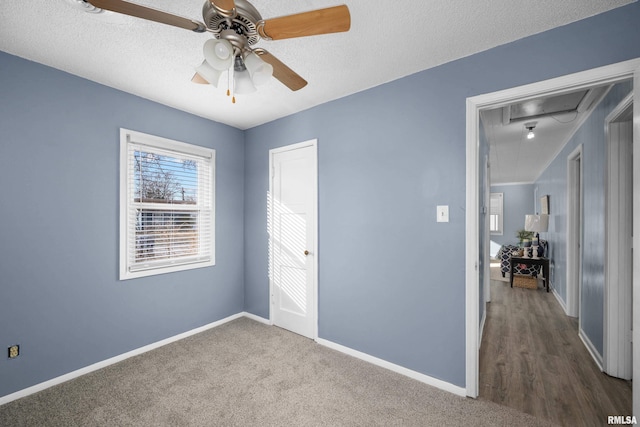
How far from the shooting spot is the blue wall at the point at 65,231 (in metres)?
2.08

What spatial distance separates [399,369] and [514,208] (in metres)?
8.74

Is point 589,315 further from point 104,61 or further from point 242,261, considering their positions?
point 104,61

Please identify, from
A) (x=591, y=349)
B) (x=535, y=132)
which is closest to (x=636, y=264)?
(x=591, y=349)

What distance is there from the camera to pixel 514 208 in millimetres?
8922

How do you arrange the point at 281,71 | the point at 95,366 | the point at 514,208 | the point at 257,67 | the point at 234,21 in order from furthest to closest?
1. the point at 514,208
2. the point at 95,366
3. the point at 281,71
4. the point at 257,67
5. the point at 234,21

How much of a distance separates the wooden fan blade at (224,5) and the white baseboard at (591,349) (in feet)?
12.5

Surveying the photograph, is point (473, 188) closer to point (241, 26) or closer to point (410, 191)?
point (410, 191)

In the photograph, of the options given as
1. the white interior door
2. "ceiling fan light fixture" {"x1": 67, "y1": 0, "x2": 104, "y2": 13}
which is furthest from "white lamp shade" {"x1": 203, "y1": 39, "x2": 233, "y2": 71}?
the white interior door

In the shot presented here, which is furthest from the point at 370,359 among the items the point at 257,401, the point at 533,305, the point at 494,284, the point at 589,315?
the point at 494,284

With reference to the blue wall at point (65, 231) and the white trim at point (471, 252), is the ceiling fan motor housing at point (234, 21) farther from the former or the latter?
the blue wall at point (65, 231)

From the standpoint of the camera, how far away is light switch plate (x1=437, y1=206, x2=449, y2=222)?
2203 mm

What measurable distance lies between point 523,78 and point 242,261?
3.52m

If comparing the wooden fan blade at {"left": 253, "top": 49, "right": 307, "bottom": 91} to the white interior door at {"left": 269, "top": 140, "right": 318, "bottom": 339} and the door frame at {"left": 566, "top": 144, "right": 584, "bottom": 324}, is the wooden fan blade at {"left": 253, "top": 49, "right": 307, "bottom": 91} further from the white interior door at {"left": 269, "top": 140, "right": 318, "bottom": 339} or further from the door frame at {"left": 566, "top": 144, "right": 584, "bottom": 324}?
the door frame at {"left": 566, "top": 144, "right": 584, "bottom": 324}

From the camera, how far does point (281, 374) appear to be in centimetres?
238
